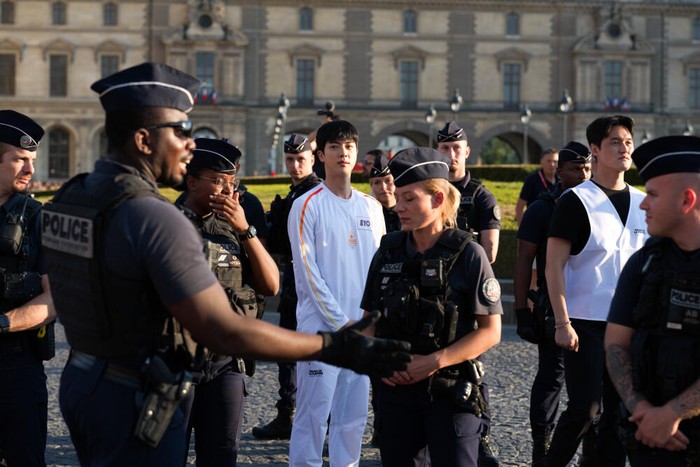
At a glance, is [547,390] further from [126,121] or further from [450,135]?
[126,121]

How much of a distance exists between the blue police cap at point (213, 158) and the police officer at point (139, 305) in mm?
1599

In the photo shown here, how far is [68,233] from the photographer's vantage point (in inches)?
126

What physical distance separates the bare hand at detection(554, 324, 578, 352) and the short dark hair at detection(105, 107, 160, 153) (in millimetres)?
2920

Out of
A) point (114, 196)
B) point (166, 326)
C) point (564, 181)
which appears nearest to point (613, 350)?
point (166, 326)

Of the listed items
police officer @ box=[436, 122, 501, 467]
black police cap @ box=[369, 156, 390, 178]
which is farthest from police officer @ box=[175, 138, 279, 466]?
black police cap @ box=[369, 156, 390, 178]

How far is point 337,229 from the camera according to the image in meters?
5.79

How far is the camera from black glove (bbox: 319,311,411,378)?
10.2ft

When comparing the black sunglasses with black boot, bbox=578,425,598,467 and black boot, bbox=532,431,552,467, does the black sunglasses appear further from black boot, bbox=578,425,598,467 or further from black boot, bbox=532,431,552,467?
black boot, bbox=532,431,552,467

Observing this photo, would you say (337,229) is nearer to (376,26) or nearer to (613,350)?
→ (613,350)

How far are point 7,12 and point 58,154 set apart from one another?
26.6ft

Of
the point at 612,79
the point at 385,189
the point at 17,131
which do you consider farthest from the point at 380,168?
the point at 612,79

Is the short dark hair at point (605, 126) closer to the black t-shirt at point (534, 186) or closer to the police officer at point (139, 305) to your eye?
the police officer at point (139, 305)

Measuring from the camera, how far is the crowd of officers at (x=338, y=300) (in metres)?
3.11

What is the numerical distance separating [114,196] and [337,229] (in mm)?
2766
